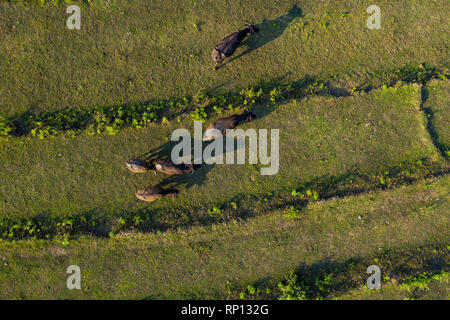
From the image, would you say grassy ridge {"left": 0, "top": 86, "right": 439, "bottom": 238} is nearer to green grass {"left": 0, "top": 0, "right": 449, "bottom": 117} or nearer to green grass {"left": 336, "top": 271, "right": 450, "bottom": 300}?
green grass {"left": 0, "top": 0, "right": 449, "bottom": 117}

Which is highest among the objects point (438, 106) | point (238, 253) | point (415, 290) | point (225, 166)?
point (438, 106)

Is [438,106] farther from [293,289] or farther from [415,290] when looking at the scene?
[293,289]

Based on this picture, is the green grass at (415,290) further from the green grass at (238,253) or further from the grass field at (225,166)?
the green grass at (238,253)

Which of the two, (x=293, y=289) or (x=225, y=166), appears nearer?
(x=293, y=289)

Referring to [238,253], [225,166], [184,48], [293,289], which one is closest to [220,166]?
[225,166]

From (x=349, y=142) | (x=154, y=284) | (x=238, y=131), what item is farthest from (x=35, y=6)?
(x=349, y=142)

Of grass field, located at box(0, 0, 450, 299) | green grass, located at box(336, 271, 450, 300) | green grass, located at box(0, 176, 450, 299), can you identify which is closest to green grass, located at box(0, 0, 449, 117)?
grass field, located at box(0, 0, 450, 299)
